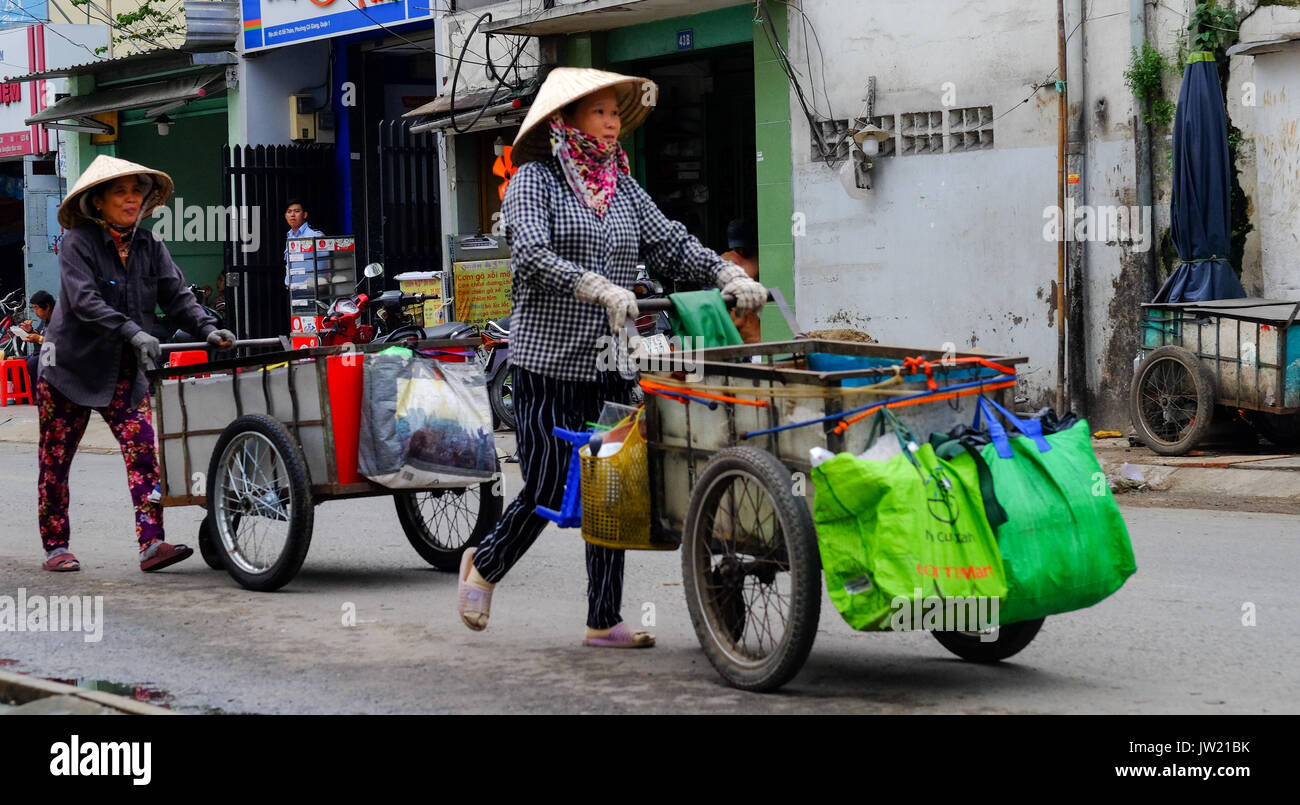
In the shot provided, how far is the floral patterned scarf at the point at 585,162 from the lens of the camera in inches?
217

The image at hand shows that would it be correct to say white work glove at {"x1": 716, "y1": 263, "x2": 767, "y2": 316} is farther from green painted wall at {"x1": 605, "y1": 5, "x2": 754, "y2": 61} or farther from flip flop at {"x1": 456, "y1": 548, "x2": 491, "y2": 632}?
green painted wall at {"x1": 605, "y1": 5, "x2": 754, "y2": 61}

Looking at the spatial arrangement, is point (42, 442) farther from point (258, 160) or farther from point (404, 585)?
point (258, 160)

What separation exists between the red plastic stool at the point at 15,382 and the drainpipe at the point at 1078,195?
42.4 feet

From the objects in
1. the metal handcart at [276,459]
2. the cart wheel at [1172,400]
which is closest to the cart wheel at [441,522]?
the metal handcart at [276,459]

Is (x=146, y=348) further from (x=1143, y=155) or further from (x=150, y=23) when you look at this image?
(x=150, y=23)

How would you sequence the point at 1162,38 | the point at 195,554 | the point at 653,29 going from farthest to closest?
the point at 653,29 → the point at 1162,38 → the point at 195,554

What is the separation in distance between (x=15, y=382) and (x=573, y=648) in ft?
53.1

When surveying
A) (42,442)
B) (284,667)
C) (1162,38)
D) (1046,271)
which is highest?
(1162,38)

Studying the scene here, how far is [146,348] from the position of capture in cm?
728

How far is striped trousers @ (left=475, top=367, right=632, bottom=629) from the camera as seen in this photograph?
220 inches

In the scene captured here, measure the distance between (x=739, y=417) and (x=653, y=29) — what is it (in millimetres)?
12261

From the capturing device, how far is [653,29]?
16.7m

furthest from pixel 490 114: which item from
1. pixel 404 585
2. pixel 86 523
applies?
pixel 404 585

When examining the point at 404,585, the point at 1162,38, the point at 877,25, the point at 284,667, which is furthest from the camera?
the point at 877,25
